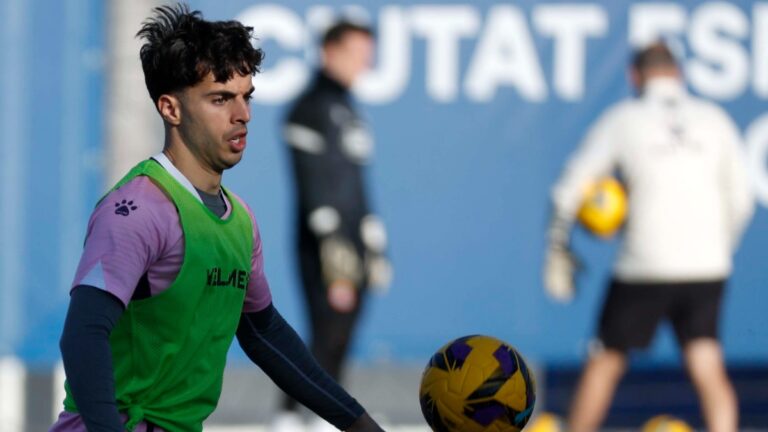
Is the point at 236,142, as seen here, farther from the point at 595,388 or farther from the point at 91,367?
the point at 595,388

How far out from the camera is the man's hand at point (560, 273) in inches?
343

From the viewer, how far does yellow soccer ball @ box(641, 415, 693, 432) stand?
8.98 meters

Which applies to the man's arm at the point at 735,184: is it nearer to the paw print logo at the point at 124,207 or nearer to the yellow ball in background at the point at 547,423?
the yellow ball in background at the point at 547,423

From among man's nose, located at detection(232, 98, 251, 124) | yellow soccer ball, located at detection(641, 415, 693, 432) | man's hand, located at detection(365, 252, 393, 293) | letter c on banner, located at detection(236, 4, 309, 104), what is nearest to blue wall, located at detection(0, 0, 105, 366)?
letter c on banner, located at detection(236, 4, 309, 104)

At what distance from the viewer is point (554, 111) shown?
28.8ft

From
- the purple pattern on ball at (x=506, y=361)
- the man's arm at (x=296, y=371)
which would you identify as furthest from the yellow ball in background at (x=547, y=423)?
the man's arm at (x=296, y=371)

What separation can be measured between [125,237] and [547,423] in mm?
5807

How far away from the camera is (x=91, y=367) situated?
3246 millimetres

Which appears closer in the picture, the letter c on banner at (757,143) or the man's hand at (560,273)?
the man's hand at (560,273)

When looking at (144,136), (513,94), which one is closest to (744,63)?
(513,94)

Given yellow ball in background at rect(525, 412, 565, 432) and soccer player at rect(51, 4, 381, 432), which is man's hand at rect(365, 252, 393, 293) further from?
soccer player at rect(51, 4, 381, 432)

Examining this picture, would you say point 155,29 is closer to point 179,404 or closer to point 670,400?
point 179,404

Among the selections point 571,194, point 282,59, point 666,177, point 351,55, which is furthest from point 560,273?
point 282,59

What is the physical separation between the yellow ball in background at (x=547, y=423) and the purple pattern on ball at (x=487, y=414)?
4.93 m
